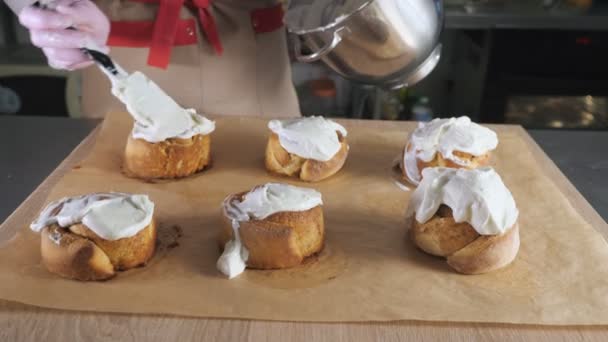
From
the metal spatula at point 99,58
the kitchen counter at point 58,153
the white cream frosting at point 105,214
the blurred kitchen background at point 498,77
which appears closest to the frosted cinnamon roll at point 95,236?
the white cream frosting at point 105,214

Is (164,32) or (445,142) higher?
(164,32)

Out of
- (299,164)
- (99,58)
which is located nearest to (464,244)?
(299,164)

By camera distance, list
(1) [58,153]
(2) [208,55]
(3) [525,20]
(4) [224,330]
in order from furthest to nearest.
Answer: (3) [525,20] → (2) [208,55] → (1) [58,153] → (4) [224,330]

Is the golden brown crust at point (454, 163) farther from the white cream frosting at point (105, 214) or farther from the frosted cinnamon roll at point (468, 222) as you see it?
the white cream frosting at point (105, 214)

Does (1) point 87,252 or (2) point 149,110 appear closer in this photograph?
(1) point 87,252

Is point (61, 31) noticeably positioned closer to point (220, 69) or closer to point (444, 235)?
point (220, 69)

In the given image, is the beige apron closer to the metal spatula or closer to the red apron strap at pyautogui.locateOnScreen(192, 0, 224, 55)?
the red apron strap at pyautogui.locateOnScreen(192, 0, 224, 55)

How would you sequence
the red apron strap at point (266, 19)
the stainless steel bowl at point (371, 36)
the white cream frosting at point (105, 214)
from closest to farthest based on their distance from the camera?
the white cream frosting at point (105, 214), the stainless steel bowl at point (371, 36), the red apron strap at point (266, 19)

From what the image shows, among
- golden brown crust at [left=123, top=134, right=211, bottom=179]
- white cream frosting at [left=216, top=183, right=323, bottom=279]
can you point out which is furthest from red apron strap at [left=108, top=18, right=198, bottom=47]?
white cream frosting at [left=216, top=183, right=323, bottom=279]
